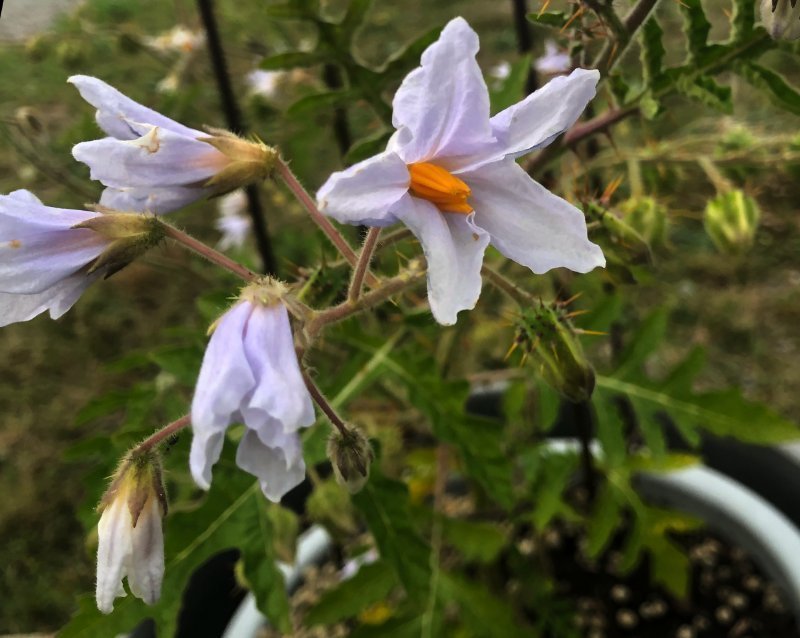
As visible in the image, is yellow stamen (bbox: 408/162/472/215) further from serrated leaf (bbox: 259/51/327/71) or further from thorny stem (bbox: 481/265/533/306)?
serrated leaf (bbox: 259/51/327/71)

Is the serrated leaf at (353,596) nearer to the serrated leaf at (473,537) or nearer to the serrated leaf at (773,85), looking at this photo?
the serrated leaf at (473,537)

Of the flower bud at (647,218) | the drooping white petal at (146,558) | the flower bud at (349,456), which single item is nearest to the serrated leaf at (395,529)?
the flower bud at (349,456)

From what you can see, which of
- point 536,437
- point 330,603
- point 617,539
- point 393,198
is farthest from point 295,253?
point 393,198

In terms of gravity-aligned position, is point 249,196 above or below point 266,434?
below

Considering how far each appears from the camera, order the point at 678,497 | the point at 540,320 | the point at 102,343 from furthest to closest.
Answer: the point at 102,343 → the point at 678,497 → the point at 540,320

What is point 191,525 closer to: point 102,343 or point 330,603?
point 330,603

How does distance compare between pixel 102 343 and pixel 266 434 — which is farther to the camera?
pixel 102 343

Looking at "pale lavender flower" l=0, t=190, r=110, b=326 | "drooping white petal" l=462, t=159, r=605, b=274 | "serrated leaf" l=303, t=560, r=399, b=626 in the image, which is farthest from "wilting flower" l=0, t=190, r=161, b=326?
"serrated leaf" l=303, t=560, r=399, b=626

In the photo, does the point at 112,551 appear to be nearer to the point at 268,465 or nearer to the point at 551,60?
the point at 268,465
